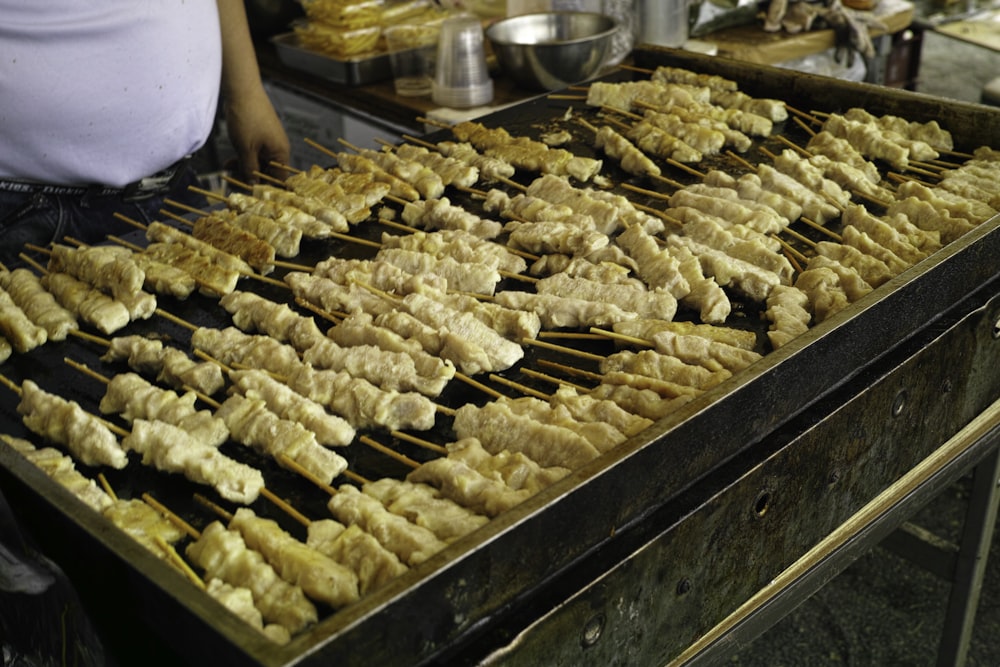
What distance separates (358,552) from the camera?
2.21 metres

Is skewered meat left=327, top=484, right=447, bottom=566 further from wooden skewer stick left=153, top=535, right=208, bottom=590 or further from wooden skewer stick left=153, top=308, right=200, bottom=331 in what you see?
wooden skewer stick left=153, top=308, right=200, bottom=331

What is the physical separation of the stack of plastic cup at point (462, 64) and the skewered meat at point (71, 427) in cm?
338

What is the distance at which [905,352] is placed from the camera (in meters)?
2.88

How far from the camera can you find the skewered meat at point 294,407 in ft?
8.93

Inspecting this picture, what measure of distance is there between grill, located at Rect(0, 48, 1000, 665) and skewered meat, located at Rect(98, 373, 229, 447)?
0.45 ft

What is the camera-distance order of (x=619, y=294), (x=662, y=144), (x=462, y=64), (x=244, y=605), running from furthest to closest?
(x=462, y=64) < (x=662, y=144) < (x=619, y=294) < (x=244, y=605)

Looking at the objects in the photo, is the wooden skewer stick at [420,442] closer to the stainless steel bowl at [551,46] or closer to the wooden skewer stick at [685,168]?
the wooden skewer stick at [685,168]

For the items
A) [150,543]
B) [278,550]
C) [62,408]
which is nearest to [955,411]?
[278,550]

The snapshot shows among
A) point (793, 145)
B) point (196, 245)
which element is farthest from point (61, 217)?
point (793, 145)

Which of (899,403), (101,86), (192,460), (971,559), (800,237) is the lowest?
(971,559)

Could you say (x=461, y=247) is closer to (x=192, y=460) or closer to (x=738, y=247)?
(x=738, y=247)

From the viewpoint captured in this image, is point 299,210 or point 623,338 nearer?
point 623,338

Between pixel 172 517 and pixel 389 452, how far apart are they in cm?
58

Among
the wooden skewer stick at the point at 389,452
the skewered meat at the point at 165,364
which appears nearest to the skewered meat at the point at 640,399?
the wooden skewer stick at the point at 389,452
